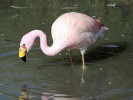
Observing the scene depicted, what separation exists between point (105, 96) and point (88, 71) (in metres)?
1.25

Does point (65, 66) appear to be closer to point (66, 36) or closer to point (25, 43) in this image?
point (66, 36)

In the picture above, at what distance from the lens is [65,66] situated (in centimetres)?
621

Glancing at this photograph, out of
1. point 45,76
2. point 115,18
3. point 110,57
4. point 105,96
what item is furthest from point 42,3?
point 105,96

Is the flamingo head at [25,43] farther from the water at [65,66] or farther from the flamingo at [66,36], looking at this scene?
the water at [65,66]

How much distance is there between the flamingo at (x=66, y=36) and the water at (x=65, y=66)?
48cm

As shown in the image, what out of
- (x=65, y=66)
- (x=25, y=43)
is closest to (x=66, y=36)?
(x=25, y=43)

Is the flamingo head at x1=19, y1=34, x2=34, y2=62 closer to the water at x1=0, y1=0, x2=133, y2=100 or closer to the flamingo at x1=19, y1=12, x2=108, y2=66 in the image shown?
the flamingo at x1=19, y1=12, x2=108, y2=66

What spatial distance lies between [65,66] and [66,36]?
93cm

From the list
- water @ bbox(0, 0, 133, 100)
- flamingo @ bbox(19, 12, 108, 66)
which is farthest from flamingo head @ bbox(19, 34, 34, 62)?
water @ bbox(0, 0, 133, 100)

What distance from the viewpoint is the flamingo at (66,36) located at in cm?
528

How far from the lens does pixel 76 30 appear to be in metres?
5.67

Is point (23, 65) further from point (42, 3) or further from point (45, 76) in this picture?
point (42, 3)

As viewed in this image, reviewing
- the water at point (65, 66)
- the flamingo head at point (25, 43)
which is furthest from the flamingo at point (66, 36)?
the water at point (65, 66)

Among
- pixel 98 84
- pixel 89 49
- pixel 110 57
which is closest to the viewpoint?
pixel 98 84
